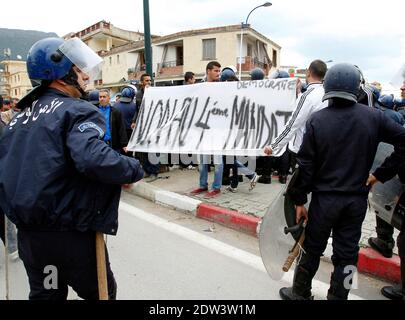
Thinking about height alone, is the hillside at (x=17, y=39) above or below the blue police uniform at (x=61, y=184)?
above

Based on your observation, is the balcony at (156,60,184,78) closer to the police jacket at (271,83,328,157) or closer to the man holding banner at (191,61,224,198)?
the man holding banner at (191,61,224,198)

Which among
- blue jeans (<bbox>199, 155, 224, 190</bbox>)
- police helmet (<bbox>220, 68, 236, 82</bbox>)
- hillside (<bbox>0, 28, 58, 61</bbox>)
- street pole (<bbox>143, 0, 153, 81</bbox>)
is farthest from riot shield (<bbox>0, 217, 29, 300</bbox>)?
hillside (<bbox>0, 28, 58, 61</bbox>)

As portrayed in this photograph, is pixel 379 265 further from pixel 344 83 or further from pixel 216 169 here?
pixel 216 169

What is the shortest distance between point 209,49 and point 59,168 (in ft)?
112

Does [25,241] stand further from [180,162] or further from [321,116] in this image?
[180,162]

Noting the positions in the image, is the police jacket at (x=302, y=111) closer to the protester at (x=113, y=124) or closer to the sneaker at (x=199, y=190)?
the sneaker at (x=199, y=190)

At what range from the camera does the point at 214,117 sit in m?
5.64

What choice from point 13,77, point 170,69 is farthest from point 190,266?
point 13,77

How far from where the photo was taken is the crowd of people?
5.24 ft

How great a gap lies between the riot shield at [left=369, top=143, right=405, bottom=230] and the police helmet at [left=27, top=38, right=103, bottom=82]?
2314 mm

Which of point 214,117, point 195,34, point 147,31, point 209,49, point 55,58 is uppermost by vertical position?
point 195,34

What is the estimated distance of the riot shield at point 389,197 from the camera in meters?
2.66

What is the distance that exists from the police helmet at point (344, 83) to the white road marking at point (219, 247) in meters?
1.67

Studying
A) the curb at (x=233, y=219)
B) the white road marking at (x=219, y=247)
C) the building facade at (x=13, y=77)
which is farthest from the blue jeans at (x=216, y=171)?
the building facade at (x=13, y=77)
